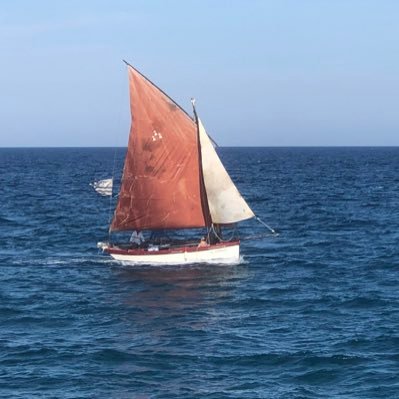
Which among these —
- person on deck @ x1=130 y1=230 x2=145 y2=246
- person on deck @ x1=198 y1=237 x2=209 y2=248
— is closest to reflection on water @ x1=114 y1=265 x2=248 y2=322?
person on deck @ x1=198 y1=237 x2=209 y2=248

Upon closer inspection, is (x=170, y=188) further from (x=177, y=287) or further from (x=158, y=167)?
(x=177, y=287)


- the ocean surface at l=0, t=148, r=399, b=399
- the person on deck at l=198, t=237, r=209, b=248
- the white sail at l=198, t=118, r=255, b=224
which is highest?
the white sail at l=198, t=118, r=255, b=224

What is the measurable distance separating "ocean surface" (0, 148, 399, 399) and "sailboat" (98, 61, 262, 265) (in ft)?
4.13

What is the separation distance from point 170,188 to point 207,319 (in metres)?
17.6

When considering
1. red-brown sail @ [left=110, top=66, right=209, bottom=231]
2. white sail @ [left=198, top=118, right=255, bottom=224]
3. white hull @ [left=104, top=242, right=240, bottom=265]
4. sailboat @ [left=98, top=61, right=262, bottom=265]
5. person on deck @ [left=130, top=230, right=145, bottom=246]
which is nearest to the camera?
white hull @ [left=104, top=242, right=240, bottom=265]

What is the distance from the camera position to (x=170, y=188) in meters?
58.2

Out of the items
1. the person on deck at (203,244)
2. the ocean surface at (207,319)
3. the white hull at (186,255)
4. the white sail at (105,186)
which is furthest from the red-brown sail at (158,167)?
the ocean surface at (207,319)

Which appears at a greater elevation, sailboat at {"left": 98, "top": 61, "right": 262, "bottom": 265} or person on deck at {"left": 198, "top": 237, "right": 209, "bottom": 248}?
sailboat at {"left": 98, "top": 61, "right": 262, "bottom": 265}

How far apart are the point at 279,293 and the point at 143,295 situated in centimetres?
709

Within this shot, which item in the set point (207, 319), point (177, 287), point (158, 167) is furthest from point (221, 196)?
point (207, 319)

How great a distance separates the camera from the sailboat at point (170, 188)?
56447mm

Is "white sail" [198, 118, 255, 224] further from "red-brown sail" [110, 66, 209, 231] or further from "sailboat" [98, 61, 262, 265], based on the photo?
"red-brown sail" [110, 66, 209, 231]

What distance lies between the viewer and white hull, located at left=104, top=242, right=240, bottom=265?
55.9 m

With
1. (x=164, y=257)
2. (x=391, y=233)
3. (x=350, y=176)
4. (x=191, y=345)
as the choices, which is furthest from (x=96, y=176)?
(x=191, y=345)
